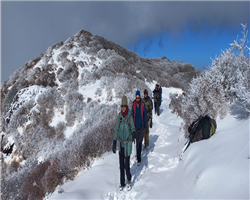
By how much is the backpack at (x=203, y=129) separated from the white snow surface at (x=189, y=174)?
0.67 feet

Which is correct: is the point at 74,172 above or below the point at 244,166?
above

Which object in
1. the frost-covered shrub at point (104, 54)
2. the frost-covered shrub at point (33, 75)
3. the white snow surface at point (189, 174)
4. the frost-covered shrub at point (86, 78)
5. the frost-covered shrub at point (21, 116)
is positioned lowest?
the white snow surface at point (189, 174)

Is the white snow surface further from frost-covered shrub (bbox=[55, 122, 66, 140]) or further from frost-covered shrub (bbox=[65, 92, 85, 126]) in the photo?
frost-covered shrub (bbox=[65, 92, 85, 126])

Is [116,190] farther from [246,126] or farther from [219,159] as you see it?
[246,126]

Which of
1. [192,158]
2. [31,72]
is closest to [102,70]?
[31,72]

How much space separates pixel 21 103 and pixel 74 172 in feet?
60.3

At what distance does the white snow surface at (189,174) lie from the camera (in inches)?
110

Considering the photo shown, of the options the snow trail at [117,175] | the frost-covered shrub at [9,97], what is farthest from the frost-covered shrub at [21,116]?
the snow trail at [117,175]

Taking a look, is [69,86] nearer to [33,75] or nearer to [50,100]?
[50,100]

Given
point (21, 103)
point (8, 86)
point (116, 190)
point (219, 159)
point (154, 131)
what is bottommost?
point (116, 190)

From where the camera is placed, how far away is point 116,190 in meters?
4.03

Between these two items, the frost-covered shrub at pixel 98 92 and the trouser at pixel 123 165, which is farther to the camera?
the frost-covered shrub at pixel 98 92

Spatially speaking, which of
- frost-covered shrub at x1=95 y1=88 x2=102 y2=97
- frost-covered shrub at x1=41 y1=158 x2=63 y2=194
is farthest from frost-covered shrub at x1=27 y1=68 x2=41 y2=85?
frost-covered shrub at x1=41 y1=158 x2=63 y2=194

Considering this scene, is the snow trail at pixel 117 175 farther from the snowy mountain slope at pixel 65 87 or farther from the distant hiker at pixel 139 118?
the snowy mountain slope at pixel 65 87
